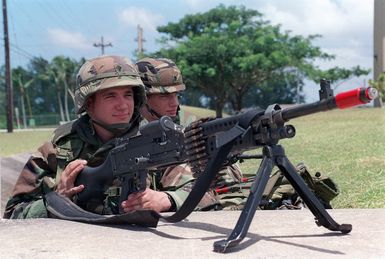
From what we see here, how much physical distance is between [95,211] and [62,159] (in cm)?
35

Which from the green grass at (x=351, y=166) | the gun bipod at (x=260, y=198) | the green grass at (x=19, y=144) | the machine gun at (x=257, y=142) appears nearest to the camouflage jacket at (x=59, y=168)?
the machine gun at (x=257, y=142)

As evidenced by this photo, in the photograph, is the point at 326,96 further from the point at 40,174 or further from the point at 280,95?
the point at 280,95

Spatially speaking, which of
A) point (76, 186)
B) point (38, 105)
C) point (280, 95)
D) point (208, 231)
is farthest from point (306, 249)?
point (38, 105)

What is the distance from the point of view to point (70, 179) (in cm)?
330

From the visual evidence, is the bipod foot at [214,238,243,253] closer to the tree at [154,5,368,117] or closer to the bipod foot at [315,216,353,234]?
the bipod foot at [315,216,353,234]

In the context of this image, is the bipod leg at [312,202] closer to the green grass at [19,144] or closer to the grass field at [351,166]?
the grass field at [351,166]

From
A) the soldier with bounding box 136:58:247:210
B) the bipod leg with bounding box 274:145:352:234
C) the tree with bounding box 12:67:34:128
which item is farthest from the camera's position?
the tree with bounding box 12:67:34:128

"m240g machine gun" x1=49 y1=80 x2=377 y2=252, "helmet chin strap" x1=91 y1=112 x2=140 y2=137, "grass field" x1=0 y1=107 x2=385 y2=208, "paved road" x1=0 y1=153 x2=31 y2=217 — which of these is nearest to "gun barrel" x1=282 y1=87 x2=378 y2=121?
"m240g machine gun" x1=49 y1=80 x2=377 y2=252

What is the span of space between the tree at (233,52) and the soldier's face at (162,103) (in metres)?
31.1

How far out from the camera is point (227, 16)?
129ft

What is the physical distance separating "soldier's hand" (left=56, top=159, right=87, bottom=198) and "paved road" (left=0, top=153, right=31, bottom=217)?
635 centimetres

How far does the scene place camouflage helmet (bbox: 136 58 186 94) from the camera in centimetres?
443

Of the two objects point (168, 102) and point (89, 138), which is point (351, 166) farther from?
point (89, 138)

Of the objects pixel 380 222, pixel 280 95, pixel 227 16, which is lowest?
pixel 280 95
